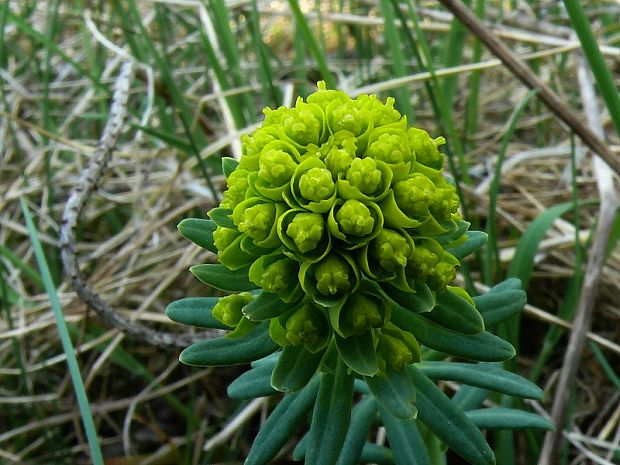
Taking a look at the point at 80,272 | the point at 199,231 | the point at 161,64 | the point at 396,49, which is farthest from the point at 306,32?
the point at 199,231

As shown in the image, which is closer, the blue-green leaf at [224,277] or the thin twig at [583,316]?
the blue-green leaf at [224,277]

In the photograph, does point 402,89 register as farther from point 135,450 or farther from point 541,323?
point 135,450

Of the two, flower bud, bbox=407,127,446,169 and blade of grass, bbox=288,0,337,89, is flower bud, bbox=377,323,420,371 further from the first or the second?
blade of grass, bbox=288,0,337,89

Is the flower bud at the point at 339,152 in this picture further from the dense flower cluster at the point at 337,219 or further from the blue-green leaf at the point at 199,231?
the blue-green leaf at the point at 199,231

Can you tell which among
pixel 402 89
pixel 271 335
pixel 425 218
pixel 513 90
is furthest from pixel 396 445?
pixel 513 90

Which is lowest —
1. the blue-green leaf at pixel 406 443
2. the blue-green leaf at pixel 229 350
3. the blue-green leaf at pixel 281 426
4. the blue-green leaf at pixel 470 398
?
the blue-green leaf at pixel 470 398

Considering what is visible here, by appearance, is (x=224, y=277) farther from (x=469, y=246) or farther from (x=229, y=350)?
(x=469, y=246)

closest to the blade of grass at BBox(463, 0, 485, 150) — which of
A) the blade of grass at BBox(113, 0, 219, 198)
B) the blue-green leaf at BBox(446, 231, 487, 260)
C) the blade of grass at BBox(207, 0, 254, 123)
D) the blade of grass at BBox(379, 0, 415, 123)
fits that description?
the blade of grass at BBox(379, 0, 415, 123)

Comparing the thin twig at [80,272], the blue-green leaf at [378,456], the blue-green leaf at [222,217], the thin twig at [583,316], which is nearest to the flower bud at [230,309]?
the blue-green leaf at [222,217]
